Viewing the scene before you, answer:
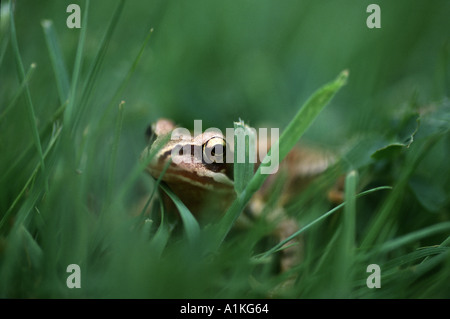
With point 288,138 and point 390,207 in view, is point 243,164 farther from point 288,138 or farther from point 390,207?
point 390,207

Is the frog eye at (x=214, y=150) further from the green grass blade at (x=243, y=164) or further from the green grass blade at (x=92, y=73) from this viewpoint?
the green grass blade at (x=92, y=73)

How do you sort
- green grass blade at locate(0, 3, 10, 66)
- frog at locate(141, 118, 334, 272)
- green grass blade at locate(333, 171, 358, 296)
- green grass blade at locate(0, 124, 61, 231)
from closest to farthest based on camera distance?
green grass blade at locate(333, 171, 358, 296) < green grass blade at locate(0, 124, 61, 231) < green grass blade at locate(0, 3, 10, 66) < frog at locate(141, 118, 334, 272)

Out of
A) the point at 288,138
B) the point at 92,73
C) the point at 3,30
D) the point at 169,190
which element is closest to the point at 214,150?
the point at 169,190

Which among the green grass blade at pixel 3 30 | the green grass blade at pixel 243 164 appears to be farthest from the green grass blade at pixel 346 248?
the green grass blade at pixel 3 30

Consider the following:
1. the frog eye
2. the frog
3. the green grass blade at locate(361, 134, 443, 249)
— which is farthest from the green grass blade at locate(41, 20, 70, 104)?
A: the green grass blade at locate(361, 134, 443, 249)

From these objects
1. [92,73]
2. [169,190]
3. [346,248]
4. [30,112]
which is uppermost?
[92,73]

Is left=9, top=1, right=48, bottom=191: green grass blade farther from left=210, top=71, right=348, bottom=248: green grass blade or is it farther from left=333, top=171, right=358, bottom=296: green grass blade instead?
left=333, top=171, right=358, bottom=296: green grass blade
